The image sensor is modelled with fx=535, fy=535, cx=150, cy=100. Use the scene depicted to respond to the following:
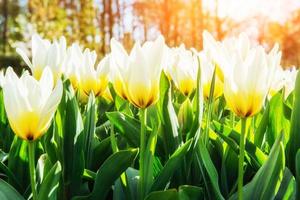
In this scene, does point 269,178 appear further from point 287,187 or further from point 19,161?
point 19,161

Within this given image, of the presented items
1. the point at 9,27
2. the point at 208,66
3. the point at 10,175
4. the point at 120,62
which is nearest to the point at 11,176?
the point at 10,175

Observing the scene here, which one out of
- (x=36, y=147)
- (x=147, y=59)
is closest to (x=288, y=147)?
(x=147, y=59)

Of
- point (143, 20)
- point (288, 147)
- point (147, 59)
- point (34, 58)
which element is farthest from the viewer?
point (143, 20)

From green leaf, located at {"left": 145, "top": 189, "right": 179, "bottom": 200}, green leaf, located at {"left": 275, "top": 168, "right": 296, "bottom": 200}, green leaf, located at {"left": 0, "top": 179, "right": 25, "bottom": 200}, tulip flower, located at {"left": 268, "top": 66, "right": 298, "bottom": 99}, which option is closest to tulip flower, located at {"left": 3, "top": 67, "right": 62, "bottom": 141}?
green leaf, located at {"left": 0, "top": 179, "right": 25, "bottom": 200}

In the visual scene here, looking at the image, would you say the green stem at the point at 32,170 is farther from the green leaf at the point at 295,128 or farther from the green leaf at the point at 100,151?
the green leaf at the point at 295,128

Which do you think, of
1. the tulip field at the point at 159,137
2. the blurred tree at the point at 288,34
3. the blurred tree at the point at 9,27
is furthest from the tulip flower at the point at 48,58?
the blurred tree at the point at 288,34

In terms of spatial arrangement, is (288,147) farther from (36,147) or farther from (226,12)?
(226,12)
